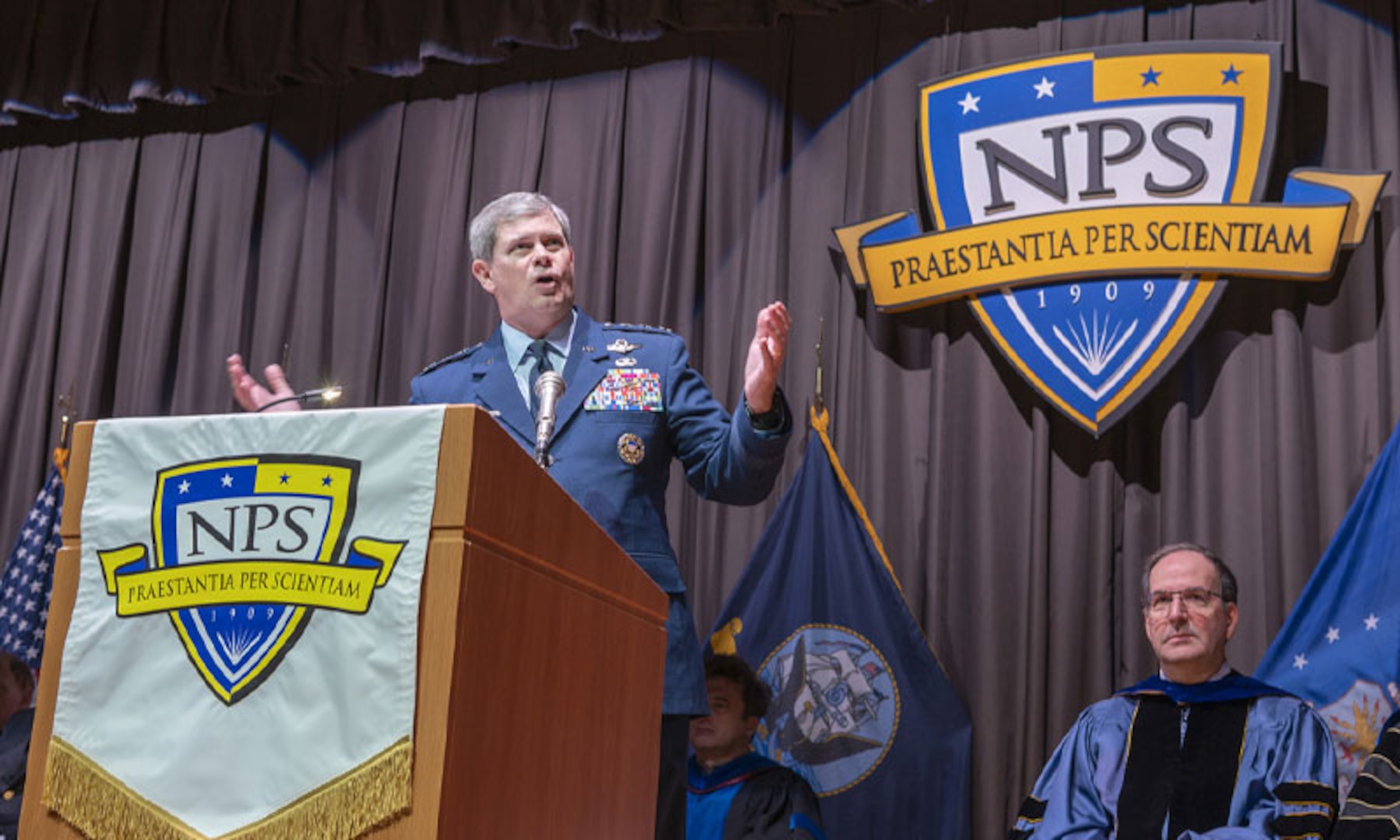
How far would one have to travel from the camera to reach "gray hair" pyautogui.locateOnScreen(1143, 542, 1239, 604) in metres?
3.68

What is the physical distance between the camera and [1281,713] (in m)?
3.45

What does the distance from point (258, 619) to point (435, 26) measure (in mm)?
4171

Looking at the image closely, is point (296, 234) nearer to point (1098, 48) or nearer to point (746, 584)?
point (746, 584)

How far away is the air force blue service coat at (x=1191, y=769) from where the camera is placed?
10.7 feet

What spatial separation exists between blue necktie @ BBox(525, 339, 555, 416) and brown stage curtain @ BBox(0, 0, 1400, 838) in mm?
1967

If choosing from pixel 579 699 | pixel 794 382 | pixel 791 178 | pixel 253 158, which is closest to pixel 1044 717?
pixel 794 382

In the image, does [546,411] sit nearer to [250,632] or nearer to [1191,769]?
[250,632]

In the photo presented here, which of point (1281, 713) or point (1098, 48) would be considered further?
point (1098, 48)

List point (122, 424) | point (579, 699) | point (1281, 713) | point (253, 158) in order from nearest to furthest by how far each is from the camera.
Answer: point (122, 424) → point (579, 699) → point (1281, 713) → point (253, 158)

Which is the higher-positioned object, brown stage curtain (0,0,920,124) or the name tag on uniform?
brown stage curtain (0,0,920,124)

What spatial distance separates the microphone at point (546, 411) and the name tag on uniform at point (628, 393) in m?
0.22

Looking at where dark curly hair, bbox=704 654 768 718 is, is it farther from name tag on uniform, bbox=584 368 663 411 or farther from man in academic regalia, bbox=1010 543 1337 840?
name tag on uniform, bbox=584 368 663 411

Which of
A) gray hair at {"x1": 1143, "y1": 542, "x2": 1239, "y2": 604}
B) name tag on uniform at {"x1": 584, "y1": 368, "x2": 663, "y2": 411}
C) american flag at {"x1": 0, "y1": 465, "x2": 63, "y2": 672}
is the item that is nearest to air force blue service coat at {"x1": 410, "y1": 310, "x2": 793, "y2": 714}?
name tag on uniform at {"x1": 584, "y1": 368, "x2": 663, "y2": 411}

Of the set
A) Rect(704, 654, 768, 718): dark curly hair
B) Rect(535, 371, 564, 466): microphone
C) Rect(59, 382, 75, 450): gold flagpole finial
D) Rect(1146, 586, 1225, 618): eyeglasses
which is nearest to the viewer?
Rect(535, 371, 564, 466): microphone
